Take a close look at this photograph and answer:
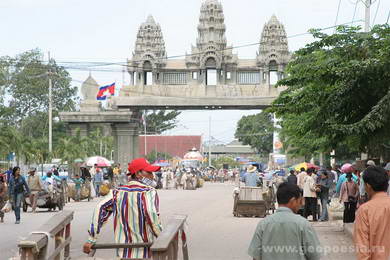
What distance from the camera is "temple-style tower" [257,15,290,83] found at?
8006cm

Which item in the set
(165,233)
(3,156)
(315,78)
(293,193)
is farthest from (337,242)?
(3,156)

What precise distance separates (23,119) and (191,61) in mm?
20705

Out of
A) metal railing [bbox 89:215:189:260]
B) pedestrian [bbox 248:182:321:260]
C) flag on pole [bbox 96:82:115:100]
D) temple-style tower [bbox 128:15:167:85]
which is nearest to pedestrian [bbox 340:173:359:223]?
metal railing [bbox 89:215:189:260]

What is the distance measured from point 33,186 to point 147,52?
55738 mm

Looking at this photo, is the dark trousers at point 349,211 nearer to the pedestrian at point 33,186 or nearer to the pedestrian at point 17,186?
the pedestrian at point 17,186

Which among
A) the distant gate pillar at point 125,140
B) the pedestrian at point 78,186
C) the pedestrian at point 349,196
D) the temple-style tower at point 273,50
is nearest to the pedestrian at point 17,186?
the pedestrian at point 349,196

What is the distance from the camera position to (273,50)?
81625 millimetres

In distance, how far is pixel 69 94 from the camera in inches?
3578

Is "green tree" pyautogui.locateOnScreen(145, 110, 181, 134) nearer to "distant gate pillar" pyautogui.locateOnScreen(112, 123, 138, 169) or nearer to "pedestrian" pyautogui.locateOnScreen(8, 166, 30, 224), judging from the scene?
"distant gate pillar" pyautogui.locateOnScreen(112, 123, 138, 169)

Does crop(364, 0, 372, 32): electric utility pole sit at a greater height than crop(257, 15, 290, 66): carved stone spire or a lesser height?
lesser

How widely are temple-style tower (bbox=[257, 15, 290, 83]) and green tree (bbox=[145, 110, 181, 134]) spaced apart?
34.6 metres

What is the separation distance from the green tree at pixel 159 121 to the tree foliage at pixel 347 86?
9896 cm

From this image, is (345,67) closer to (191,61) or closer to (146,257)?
(146,257)

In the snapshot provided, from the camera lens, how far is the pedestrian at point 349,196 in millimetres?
19281
